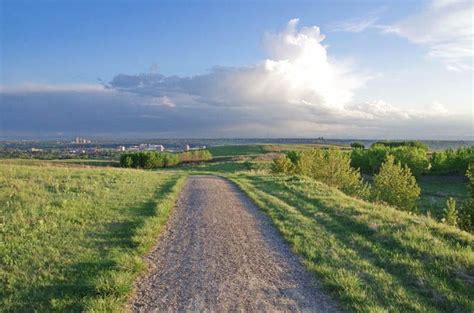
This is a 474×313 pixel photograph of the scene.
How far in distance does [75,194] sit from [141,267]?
35.4 ft

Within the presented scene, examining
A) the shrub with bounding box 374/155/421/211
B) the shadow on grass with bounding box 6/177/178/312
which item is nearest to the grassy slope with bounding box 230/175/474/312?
the shadow on grass with bounding box 6/177/178/312

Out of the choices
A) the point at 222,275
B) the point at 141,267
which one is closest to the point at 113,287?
the point at 141,267

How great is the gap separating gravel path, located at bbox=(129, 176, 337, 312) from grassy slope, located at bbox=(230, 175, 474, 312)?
473 mm

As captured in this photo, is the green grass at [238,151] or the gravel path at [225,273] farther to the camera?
the green grass at [238,151]

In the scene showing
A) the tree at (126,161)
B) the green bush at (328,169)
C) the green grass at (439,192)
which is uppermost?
the green bush at (328,169)

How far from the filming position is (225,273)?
25.4 feet

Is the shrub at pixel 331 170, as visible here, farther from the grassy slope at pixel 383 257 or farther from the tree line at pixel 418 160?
the tree line at pixel 418 160

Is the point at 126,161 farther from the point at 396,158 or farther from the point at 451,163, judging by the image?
the point at 451,163

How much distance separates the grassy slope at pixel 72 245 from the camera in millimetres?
6707

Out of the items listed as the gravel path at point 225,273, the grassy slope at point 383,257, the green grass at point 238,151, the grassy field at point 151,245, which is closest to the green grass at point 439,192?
the grassy slope at point 383,257

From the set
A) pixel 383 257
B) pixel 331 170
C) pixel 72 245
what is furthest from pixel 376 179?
pixel 72 245

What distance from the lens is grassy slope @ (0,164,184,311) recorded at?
671 cm

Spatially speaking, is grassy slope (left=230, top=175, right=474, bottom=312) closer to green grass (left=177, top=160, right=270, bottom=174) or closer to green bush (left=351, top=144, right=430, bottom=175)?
green grass (left=177, top=160, right=270, bottom=174)

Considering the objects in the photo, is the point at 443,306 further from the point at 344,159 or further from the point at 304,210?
the point at 344,159
